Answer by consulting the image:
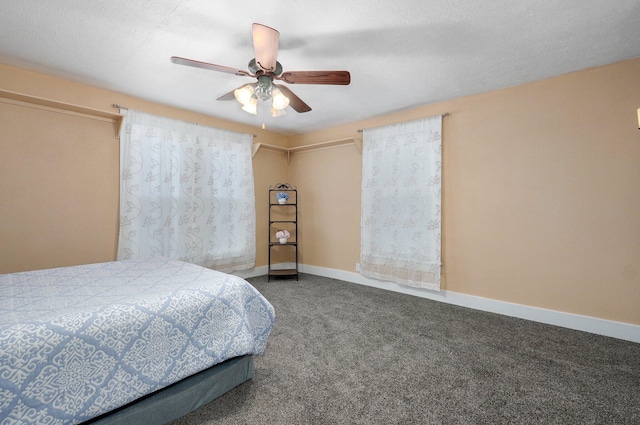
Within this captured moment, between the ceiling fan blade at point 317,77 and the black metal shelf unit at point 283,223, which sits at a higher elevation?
the ceiling fan blade at point 317,77

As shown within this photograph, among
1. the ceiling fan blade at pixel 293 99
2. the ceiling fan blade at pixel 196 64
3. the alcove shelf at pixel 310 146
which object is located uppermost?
the alcove shelf at pixel 310 146

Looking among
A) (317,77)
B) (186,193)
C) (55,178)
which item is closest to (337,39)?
(317,77)

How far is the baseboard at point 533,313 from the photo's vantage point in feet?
7.39

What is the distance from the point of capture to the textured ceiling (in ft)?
5.61

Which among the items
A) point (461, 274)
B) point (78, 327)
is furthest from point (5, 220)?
point (461, 274)

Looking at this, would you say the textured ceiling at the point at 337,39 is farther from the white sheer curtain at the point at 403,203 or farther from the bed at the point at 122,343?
the bed at the point at 122,343

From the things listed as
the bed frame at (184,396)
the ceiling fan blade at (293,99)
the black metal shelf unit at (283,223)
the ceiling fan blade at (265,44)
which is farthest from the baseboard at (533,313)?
the ceiling fan blade at (265,44)

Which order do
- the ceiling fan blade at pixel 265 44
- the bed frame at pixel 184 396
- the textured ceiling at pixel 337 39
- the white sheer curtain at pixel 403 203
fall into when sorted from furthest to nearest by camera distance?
the white sheer curtain at pixel 403 203, the textured ceiling at pixel 337 39, the ceiling fan blade at pixel 265 44, the bed frame at pixel 184 396

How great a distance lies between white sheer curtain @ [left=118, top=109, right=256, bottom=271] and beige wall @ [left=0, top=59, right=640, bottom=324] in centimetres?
19

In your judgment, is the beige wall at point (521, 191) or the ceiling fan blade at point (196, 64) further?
the beige wall at point (521, 191)

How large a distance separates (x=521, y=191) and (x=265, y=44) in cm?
268

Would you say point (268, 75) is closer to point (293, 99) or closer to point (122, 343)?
point (293, 99)

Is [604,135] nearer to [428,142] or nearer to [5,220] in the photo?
[428,142]

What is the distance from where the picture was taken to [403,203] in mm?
3455
